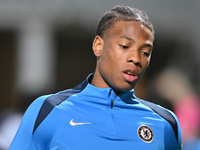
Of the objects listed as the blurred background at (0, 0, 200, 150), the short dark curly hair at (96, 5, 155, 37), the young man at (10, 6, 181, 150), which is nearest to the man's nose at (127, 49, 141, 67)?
the young man at (10, 6, 181, 150)

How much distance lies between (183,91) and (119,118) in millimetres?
4541

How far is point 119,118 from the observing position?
1731mm

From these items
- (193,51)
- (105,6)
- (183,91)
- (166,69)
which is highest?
(105,6)

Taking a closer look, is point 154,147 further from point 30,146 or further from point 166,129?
point 30,146

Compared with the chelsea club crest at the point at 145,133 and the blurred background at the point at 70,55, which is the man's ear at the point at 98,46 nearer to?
the chelsea club crest at the point at 145,133

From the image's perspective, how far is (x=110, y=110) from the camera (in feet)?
5.74

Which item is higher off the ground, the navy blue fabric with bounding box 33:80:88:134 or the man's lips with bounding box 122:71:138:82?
the man's lips with bounding box 122:71:138:82

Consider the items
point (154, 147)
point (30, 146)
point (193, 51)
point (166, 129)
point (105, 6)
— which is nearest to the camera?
point (30, 146)

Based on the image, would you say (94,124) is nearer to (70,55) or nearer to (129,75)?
(129,75)

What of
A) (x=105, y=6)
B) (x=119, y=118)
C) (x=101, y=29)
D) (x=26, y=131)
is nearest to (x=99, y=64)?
(x=101, y=29)

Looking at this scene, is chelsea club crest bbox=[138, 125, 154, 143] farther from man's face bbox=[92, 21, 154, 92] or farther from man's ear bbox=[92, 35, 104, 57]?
man's ear bbox=[92, 35, 104, 57]

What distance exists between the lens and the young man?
5.06ft

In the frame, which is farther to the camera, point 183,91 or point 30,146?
point 183,91

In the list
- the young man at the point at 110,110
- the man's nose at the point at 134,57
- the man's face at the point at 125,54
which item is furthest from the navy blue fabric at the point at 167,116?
the man's nose at the point at 134,57
